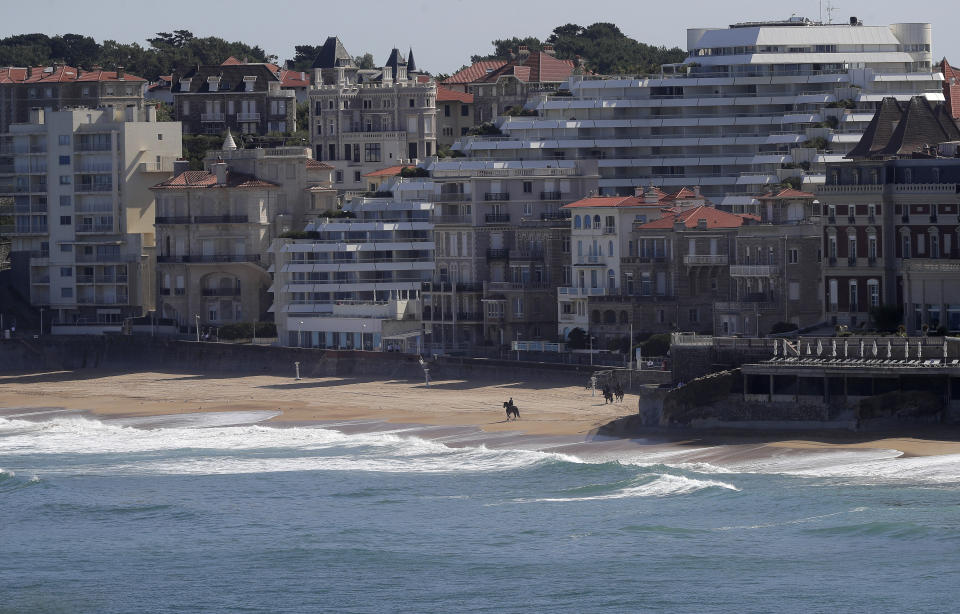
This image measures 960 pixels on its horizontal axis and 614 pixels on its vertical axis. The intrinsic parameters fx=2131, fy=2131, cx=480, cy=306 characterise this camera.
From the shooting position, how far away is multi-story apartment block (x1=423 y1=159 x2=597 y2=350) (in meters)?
112

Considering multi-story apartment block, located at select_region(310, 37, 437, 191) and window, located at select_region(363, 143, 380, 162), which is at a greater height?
multi-story apartment block, located at select_region(310, 37, 437, 191)

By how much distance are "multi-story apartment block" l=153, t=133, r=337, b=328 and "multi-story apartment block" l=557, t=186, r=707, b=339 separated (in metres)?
24.1

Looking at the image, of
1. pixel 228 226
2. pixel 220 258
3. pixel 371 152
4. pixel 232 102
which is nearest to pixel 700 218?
pixel 228 226

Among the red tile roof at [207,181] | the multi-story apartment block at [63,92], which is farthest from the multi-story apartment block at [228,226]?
the multi-story apartment block at [63,92]

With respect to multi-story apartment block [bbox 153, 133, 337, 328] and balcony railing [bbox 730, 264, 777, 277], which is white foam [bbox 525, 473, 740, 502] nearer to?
balcony railing [bbox 730, 264, 777, 277]

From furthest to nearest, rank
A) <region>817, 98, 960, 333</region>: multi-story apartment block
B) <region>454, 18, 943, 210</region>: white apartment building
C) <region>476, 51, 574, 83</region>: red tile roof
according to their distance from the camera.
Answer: <region>476, 51, 574, 83</region>: red tile roof
<region>454, 18, 943, 210</region>: white apartment building
<region>817, 98, 960, 333</region>: multi-story apartment block

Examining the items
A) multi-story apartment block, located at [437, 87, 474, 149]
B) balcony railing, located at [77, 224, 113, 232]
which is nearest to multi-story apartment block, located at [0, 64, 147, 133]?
multi-story apartment block, located at [437, 87, 474, 149]

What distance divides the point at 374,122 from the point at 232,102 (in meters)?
18.9

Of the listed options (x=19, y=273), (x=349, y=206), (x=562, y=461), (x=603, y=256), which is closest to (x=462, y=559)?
(x=562, y=461)

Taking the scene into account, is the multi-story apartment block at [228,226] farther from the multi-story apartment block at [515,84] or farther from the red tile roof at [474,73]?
the red tile roof at [474,73]

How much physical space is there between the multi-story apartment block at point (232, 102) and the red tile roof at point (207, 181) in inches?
1569

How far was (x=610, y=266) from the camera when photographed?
108625mm

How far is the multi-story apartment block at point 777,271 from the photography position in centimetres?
9938

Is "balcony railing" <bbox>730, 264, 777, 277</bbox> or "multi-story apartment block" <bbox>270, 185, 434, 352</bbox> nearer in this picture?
"balcony railing" <bbox>730, 264, 777, 277</bbox>
